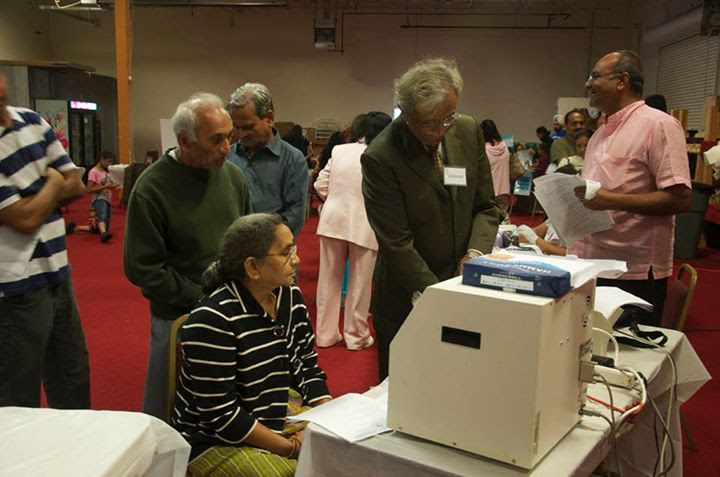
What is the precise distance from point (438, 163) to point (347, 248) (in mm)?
1962

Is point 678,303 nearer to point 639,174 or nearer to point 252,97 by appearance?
point 639,174

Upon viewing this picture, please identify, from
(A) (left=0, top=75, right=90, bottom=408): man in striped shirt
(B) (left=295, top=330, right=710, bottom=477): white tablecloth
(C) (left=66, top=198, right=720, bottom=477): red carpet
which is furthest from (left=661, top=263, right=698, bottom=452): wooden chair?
(A) (left=0, top=75, right=90, bottom=408): man in striped shirt

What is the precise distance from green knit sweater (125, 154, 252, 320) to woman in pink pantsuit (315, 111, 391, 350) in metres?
1.63

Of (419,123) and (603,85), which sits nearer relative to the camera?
(419,123)

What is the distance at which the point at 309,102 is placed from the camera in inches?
502

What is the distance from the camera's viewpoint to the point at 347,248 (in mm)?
3846

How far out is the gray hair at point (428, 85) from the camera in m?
1.69

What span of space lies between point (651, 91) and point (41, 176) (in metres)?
11.0

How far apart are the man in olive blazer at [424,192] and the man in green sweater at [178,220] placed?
0.50 meters

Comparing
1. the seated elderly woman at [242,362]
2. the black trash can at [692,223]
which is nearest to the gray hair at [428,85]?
the seated elderly woman at [242,362]

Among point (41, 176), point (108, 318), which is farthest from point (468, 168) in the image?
point (108, 318)

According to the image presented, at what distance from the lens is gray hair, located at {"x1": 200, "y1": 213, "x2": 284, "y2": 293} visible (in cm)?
169

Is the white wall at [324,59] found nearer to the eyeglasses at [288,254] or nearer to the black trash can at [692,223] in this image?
the black trash can at [692,223]

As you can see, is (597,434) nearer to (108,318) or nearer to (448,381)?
(448,381)
